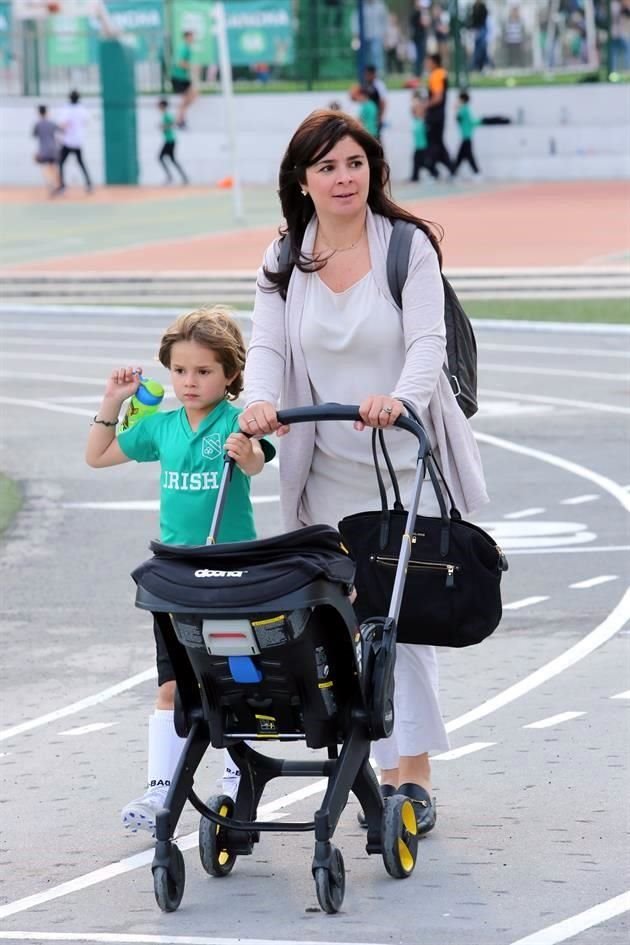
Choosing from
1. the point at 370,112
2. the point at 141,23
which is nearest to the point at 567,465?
the point at 370,112

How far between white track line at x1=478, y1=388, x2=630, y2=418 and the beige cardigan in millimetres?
10773

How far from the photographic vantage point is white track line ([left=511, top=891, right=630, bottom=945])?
514cm

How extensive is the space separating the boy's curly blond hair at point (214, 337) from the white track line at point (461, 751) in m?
1.74

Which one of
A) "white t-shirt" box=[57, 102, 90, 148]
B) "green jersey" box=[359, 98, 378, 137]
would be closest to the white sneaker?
"green jersey" box=[359, 98, 378, 137]

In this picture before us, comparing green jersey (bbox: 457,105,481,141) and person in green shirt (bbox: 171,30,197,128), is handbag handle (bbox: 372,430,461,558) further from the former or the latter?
person in green shirt (bbox: 171,30,197,128)

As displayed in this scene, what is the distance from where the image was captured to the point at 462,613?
5.77 meters

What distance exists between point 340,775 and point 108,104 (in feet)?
146

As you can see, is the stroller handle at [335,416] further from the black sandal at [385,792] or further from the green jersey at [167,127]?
the green jersey at [167,127]

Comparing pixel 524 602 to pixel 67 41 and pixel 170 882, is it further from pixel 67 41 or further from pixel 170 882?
pixel 67 41

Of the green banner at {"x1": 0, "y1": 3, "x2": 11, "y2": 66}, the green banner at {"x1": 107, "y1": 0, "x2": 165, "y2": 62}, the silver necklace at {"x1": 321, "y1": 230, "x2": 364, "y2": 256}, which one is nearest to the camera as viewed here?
the silver necklace at {"x1": 321, "y1": 230, "x2": 364, "y2": 256}

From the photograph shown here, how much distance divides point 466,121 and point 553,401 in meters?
25.2

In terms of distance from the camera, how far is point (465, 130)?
139ft

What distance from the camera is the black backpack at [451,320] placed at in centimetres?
582

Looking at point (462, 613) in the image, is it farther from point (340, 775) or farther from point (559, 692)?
point (559, 692)
